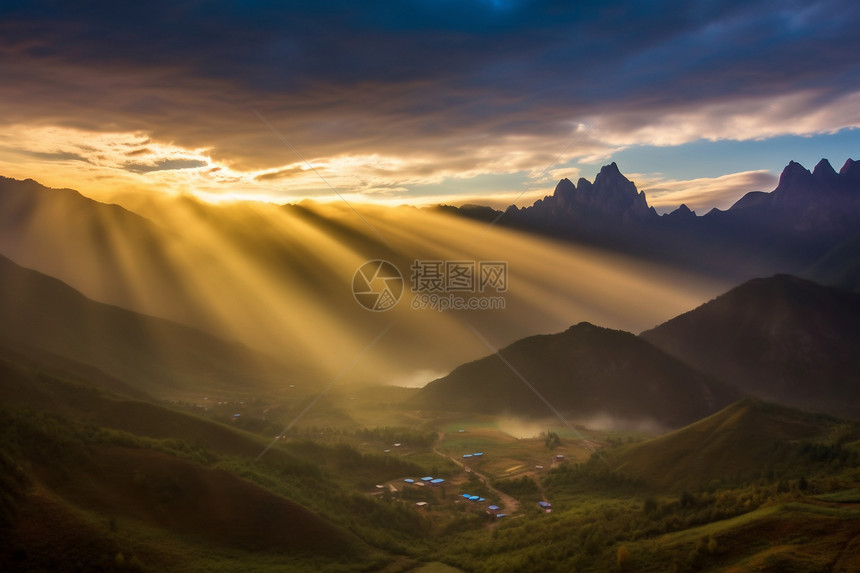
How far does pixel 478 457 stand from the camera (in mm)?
78125

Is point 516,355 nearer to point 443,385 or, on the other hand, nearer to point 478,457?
point 443,385

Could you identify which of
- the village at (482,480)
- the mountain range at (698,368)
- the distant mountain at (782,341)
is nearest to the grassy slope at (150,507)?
the village at (482,480)

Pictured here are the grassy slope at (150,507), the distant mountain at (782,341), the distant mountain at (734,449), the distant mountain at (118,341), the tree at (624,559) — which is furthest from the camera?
the distant mountain at (118,341)

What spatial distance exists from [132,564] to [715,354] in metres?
131

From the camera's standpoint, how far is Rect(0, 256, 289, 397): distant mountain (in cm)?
11781

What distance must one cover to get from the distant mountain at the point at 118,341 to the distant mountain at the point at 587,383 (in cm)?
5442

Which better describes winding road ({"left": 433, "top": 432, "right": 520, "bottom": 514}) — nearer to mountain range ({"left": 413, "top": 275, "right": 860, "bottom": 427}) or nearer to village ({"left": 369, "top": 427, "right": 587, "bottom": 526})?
village ({"left": 369, "top": 427, "right": 587, "bottom": 526})

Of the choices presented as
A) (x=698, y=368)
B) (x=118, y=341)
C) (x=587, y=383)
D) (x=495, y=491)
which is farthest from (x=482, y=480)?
(x=118, y=341)

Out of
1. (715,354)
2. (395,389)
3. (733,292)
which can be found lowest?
(395,389)

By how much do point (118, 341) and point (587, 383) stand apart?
11202 cm

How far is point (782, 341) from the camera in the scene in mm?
120438

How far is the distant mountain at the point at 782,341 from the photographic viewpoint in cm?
11000

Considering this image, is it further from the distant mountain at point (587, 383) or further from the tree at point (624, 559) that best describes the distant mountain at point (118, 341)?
the tree at point (624, 559)

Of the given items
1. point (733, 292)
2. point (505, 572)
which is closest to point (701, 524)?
point (505, 572)
